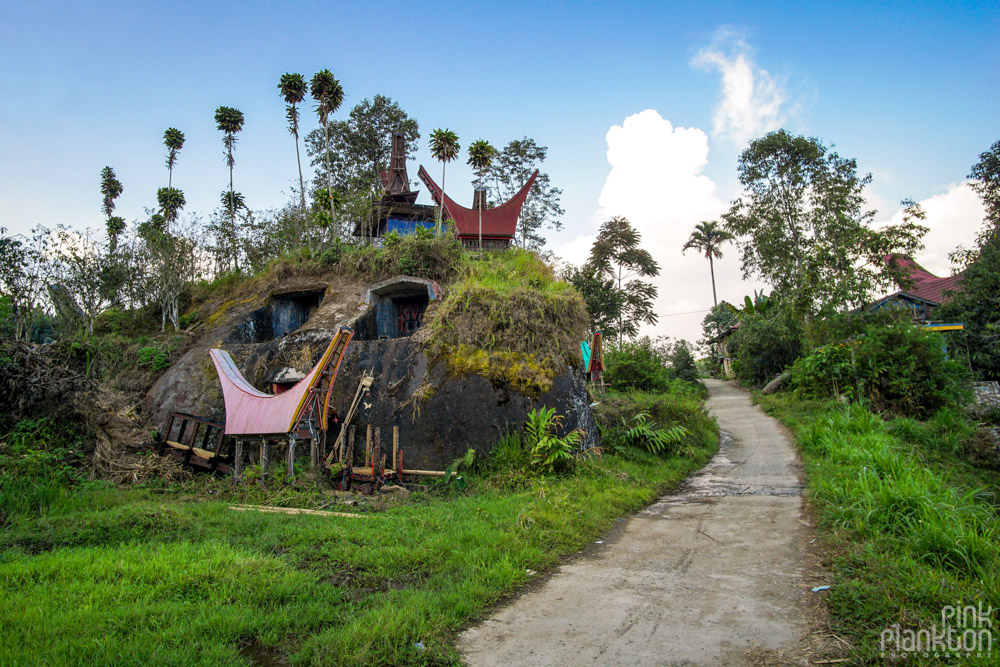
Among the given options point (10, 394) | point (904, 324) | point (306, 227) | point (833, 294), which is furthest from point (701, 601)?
point (306, 227)

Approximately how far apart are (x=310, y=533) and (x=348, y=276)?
35.0 ft

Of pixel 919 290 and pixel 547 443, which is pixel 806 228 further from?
pixel 547 443

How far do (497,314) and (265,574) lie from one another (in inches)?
283

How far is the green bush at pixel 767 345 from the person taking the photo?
25.0 metres

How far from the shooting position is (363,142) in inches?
1093

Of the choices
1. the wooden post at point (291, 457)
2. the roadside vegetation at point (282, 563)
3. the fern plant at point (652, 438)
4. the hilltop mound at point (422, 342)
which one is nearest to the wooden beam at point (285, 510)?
the roadside vegetation at point (282, 563)

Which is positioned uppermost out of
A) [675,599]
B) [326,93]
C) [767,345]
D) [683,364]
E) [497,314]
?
[326,93]

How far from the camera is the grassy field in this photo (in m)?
3.54

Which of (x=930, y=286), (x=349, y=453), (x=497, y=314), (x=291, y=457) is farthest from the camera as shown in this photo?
(x=930, y=286)

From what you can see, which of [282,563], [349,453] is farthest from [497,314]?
[282,563]

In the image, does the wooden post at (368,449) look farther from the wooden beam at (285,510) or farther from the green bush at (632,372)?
the green bush at (632,372)

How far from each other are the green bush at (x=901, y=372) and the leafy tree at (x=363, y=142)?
Answer: 70.6 feet

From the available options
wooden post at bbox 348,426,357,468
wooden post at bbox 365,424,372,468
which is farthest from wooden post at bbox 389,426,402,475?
wooden post at bbox 348,426,357,468

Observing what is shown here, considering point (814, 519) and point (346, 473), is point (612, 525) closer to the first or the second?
point (814, 519)
